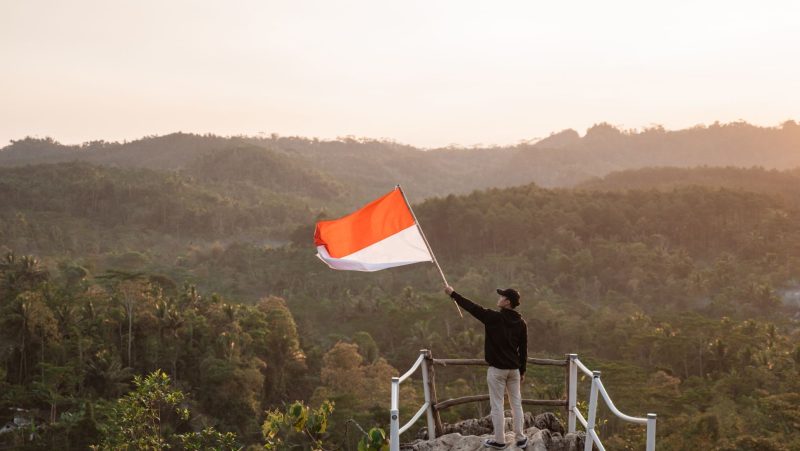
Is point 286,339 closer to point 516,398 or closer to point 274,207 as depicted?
point 516,398

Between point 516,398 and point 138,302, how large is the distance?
4498 cm

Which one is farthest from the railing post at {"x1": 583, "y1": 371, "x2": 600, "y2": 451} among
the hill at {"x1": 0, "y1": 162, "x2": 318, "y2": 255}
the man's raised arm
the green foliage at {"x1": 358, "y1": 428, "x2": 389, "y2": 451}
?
the hill at {"x1": 0, "y1": 162, "x2": 318, "y2": 255}

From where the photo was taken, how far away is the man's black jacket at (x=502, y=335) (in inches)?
308

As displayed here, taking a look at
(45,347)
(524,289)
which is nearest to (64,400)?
(45,347)

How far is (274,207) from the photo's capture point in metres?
161

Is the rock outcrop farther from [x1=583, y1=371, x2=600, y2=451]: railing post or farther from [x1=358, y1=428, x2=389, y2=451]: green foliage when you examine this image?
[x1=583, y1=371, x2=600, y2=451]: railing post

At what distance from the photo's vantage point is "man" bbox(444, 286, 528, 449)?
25.6 feet

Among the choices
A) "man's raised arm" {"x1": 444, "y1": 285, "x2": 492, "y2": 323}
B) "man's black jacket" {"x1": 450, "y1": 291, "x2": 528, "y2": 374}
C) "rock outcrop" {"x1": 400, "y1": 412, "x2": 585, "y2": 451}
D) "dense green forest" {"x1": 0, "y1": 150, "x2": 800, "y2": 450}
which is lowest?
"dense green forest" {"x1": 0, "y1": 150, "x2": 800, "y2": 450}

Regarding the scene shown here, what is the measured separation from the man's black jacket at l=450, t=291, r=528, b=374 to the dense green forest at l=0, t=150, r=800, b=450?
2.15m

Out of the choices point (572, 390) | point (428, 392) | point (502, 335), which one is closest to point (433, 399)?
point (428, 392)

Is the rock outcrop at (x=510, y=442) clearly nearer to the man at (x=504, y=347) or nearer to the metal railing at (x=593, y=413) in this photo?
the man at (x=504, y=347)

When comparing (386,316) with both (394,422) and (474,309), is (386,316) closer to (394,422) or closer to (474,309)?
(474,309)

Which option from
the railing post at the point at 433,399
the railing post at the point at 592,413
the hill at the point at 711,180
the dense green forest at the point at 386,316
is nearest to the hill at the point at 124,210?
the dense green forest at the point at 386,316

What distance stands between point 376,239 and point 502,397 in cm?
287
